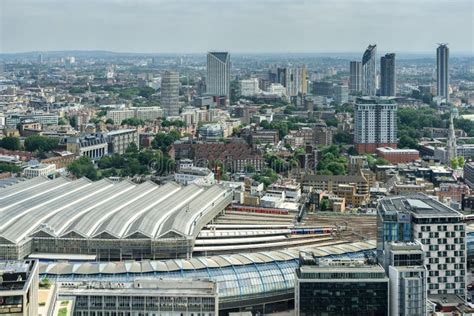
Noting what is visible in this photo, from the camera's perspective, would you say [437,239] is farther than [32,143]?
No

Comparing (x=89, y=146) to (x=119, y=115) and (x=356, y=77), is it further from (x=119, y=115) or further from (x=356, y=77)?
(x=356, y=77)

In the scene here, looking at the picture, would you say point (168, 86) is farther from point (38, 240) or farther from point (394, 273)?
point (394, 273)

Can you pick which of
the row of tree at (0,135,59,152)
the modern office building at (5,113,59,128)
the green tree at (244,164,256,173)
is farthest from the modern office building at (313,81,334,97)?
the green tree at (244,164,256,173)

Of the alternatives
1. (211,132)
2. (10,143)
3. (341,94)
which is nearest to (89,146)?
(10,143)

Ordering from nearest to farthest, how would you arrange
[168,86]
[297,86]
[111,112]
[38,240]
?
[38,240], [111,112], [168,86], [297,86]

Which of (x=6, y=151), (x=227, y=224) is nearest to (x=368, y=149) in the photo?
(x=6, y=151)
